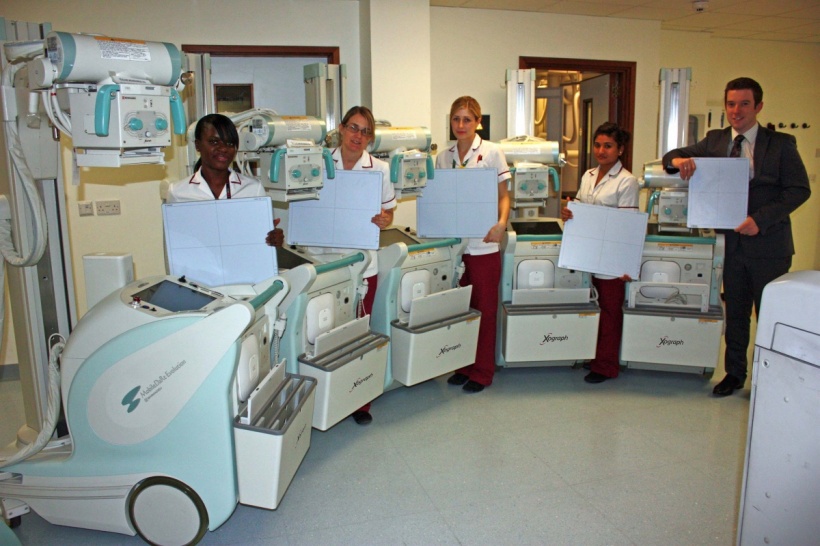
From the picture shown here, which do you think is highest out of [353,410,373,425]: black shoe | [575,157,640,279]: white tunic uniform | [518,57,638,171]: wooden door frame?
[518,57,638,171]: wooden door frame

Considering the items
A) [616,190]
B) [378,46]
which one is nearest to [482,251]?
[616,190]

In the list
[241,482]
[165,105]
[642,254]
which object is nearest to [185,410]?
[241,482]

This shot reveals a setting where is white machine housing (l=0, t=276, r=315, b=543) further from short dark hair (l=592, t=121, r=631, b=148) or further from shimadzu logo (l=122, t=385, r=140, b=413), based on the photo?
short dark hair (l=592, t=121, r=631, b=148)

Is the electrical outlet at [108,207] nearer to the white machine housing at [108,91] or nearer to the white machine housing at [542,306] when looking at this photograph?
the white machine housing at [108,91]

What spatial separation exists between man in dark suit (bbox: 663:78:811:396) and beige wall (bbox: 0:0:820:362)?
2.06 m

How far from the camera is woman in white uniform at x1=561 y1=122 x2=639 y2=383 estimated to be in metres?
3.89

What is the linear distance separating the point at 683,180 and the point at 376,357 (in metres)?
2.26

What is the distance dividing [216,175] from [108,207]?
1.96 metres

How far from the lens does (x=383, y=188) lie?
11.6 feet

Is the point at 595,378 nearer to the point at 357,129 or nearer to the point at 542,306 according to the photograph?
the point at 542,306

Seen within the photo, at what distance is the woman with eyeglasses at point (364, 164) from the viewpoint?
337 centimetres

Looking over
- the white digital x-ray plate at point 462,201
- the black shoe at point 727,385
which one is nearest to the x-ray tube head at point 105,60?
the white digital x-ray plate at point 462,201

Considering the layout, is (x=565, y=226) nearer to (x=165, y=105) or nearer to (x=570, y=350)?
(x=570, y=350)

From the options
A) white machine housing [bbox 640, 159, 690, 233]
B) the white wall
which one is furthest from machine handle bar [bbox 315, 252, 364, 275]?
the white wall
